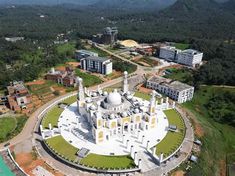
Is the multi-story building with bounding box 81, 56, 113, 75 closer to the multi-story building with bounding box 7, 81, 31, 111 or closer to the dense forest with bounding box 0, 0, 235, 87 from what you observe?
the dense forest with bounding box 0, 0, 235, 87

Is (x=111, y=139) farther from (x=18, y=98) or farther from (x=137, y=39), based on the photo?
(x=137, y=39)

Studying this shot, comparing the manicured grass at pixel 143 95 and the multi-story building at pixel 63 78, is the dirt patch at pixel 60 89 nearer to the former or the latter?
the multi-story building at pixel 63 78

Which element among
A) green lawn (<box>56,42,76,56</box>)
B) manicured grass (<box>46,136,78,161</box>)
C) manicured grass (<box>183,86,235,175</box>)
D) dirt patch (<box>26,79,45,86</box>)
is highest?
green lawn (<box>56,42,76,56</box>)

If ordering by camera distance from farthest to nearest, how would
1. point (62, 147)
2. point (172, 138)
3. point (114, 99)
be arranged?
1. point (114, 99)
2. point (172, 138)
3. point (62, 147)

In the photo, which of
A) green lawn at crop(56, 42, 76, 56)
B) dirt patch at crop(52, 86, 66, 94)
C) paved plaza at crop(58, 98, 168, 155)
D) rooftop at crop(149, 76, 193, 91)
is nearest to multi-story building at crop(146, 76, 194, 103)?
rooftop at crop(149, 76, 193, 91)

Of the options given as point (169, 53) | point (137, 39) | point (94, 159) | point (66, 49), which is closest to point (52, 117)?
point (94, 159)

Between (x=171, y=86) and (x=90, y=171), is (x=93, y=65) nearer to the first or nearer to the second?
(x=171, y=86)
